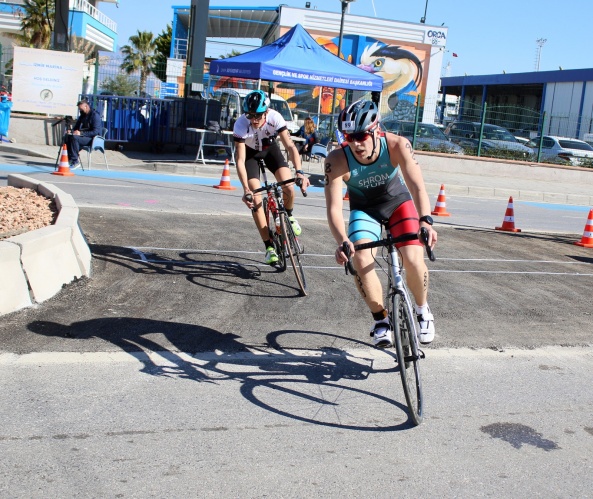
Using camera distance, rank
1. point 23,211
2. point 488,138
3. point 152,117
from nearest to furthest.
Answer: point 23,211, point 152,117, point 488,138

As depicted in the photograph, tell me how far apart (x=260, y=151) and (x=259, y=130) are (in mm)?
294

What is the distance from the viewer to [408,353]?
4766mm

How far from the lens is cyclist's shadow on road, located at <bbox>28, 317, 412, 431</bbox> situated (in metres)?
4.82

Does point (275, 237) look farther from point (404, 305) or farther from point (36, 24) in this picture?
point (36, 24)

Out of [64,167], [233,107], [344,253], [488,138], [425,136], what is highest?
[233,107]

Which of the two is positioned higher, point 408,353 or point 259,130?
point 259,130

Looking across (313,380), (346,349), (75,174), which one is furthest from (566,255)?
(75,174)

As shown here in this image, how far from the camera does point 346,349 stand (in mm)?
6113

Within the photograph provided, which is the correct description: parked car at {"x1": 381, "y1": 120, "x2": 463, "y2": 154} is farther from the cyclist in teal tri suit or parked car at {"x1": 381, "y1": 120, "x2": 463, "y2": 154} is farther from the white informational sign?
the cyclist in teal tri suit

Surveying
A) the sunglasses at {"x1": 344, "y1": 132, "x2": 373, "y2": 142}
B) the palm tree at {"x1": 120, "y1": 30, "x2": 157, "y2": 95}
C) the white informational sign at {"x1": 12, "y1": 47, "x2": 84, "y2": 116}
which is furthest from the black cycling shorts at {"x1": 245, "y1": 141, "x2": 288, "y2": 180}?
the palm tree at {"x1": 120, "y1": 30, "x2": 157, "y2": 95}

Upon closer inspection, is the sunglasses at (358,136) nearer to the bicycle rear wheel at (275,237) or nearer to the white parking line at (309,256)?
the bicycle rear wheel at (275,237)

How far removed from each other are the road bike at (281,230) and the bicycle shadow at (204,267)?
19cm

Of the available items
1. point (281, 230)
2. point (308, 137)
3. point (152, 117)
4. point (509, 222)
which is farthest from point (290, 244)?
point (152, 117)

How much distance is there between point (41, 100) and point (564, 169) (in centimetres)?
1794
